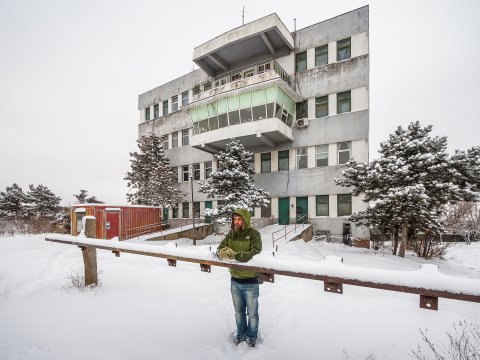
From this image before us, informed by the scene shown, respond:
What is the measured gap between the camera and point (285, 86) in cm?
1944

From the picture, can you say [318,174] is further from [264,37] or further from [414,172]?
[264,37]

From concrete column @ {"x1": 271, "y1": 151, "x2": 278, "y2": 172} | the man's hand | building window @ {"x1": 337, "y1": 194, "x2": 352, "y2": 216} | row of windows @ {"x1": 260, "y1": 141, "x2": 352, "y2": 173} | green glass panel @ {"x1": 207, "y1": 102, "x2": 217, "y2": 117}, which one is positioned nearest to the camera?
the man's hand

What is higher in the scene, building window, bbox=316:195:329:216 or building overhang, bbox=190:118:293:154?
building overhang, bbox=190:118:293:154

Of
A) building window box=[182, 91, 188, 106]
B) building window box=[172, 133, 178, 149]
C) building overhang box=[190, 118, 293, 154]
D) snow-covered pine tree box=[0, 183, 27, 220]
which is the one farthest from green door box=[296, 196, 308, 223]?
snow-covered pine tree box=[0, 183, 27, 220]

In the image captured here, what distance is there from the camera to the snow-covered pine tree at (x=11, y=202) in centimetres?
4086

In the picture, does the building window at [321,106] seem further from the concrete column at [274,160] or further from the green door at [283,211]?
the green door at [283,211]

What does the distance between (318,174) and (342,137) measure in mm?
3501

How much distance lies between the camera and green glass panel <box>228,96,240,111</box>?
20344 millimetres

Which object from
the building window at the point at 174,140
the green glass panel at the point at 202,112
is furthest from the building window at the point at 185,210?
the green glass panel at the point at 202,112

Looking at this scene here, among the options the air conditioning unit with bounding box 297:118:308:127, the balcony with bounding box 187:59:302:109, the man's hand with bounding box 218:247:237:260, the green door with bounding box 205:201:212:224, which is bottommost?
the green door with bounding box 205:201:212:224

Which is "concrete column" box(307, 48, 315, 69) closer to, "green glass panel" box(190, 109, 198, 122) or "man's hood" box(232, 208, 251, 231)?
"green glass panel" box(190, 109, 198, 122)

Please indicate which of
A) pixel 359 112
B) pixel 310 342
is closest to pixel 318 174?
pixel 359 112

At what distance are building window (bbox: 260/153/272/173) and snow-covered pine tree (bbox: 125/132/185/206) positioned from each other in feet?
30.4

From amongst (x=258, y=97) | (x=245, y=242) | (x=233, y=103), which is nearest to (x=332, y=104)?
(x=258, y=97)
